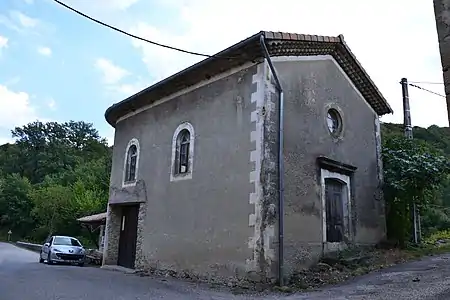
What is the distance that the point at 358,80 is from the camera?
42.5 feet

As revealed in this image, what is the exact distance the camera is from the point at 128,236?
47.2 ft

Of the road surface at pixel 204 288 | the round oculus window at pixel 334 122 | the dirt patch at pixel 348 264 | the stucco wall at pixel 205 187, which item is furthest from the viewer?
the round oculus window at pixel 334 122

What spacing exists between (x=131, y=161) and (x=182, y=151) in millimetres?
3318

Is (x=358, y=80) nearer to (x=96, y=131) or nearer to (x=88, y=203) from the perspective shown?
(x=88, y=203)

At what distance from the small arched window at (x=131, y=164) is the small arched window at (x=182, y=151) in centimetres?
273

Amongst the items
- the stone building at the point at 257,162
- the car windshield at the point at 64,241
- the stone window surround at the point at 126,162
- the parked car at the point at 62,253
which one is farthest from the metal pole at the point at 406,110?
the car windshield at the point at 64,241

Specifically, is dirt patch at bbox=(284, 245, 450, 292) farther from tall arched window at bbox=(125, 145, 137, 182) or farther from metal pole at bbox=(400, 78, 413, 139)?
tall arched window at bbox=(125, 145, 137, 182)

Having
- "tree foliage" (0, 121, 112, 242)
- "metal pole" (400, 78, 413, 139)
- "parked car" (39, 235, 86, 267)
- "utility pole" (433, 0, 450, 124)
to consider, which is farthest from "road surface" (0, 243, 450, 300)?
"tree foliage" (0, 121, 112, 242)

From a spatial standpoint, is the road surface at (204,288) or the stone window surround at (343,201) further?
the stone window surround at (343,201)

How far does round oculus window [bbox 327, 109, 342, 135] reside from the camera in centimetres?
1170

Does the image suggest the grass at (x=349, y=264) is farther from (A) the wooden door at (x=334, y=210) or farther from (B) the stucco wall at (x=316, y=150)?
(A) the wooden door at (x=334, y=210)

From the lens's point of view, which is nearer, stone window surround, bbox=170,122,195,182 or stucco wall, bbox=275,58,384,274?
stucco wall, bbox=275,58,384,274

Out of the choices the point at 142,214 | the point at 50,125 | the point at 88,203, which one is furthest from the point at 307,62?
the point at 50,125

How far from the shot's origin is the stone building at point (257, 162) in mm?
9258
